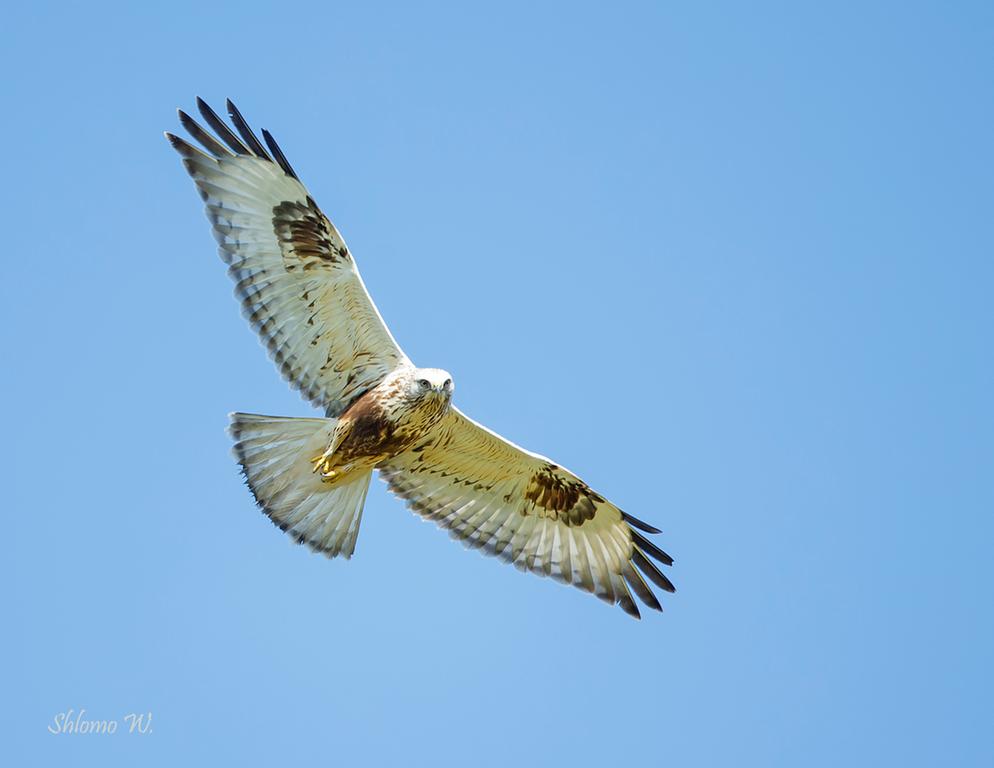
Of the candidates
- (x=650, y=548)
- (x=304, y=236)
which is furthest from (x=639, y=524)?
(x=304, y=236)

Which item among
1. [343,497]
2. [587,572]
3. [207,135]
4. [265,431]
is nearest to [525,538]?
[587,572]

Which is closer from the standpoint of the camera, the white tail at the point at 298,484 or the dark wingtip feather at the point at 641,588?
the white tail at the point at 298,484

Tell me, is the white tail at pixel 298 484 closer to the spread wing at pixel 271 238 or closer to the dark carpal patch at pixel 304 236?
the spread wing at pixel 271 238

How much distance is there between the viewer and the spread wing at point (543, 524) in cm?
1186

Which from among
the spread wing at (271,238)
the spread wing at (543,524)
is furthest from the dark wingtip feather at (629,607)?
the spread wing at (271,238)

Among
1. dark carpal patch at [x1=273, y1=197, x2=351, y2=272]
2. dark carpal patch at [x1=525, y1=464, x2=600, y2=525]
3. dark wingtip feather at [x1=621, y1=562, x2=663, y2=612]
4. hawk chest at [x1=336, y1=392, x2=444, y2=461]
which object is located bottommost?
hawk chest at [x1=336, y1=392, x2=444, y2=461]

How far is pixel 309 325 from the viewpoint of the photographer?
11.1 m

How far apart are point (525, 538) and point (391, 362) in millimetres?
2021

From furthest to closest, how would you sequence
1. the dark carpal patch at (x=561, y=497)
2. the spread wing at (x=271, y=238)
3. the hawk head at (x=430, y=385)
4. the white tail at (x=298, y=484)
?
the dark carpal patch at (x=561, y=497) → the white tail at (x=298, y=484) → the spread wing at (x=271, y=238) → the hawk head at (x=430, y=385)

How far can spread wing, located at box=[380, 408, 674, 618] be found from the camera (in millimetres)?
11859

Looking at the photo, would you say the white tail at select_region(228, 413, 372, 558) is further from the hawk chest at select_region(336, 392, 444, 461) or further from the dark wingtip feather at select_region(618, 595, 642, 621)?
the dark wingtip feather at select_region(618, 595, 642, 621)

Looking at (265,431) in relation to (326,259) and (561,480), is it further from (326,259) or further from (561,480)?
(561,480)

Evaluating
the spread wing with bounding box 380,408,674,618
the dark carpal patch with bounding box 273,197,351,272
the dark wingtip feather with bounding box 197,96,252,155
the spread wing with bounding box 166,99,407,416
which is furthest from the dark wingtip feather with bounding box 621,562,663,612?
the dark wingtip feather with bounding box 197,96,252,155

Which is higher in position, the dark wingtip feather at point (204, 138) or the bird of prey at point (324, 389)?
the dark wingtip feather at point (204, 138)
